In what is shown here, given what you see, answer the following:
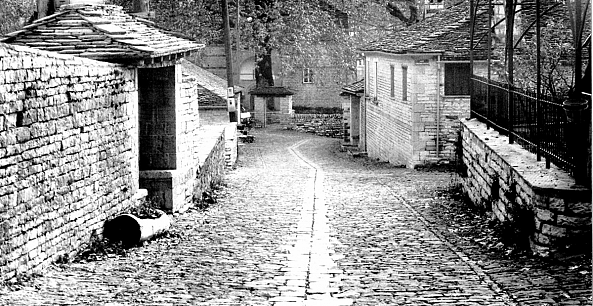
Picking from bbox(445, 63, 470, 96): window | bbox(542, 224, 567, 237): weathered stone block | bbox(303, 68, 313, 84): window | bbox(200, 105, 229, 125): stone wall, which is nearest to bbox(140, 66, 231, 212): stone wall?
bbox(542, 224, 567, 237): weathered stone block

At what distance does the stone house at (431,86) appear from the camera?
93.5ft

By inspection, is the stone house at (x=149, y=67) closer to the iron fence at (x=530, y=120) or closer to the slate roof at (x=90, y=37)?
the slate roof at (x=90, y=37)

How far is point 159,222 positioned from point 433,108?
58.0 feet

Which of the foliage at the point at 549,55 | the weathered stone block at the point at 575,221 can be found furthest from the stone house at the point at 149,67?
the foliage at the point at 549,55

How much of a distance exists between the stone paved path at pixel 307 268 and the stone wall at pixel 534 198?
1.44ft

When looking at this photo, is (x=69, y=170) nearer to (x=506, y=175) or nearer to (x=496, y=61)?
(x=506, y=175)

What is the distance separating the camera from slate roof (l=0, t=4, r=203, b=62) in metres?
12.7

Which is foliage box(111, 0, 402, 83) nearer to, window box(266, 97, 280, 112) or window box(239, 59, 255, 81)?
window box(266, 97, 280, 112)

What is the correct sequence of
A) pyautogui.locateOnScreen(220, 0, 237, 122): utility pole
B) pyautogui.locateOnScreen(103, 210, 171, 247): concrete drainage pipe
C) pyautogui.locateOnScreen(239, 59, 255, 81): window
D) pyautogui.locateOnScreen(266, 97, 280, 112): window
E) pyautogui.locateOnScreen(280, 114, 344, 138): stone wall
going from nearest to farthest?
pyautogui.locateOnScreen(103, 210, 171, 247): concrete drainage pipe
pyautogui.locateOnScreen(220, 0, 237, 122): utility pole
pyautogui.locateOnScreen(280, 114, 344, 138): stone wall
pyautogui.locateOnScreen(266, 97, 280, 112): window
pyautogui.locateOnScreen(239, 59, 255, 81): window

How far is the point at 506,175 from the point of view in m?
12.7

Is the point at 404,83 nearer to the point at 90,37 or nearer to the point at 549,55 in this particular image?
the point at 549,55

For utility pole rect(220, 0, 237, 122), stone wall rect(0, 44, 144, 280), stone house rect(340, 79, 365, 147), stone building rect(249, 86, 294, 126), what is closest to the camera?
stone wall rect(0, 44, 144, 280)

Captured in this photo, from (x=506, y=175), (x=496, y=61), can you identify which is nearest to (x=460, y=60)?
(x=496, y=61)

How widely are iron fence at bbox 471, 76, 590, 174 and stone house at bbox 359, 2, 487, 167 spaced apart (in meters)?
9.37
